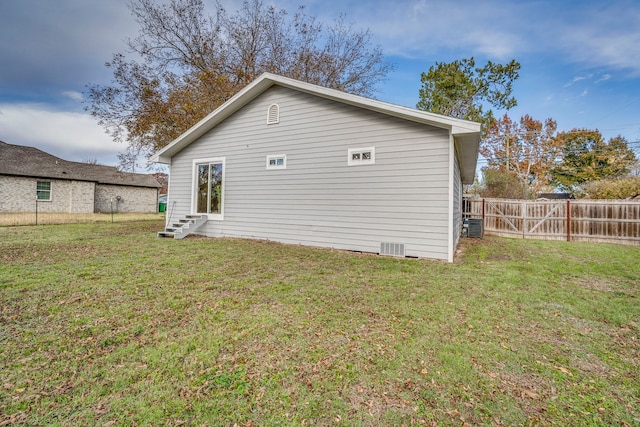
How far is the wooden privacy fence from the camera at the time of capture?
1009 cm

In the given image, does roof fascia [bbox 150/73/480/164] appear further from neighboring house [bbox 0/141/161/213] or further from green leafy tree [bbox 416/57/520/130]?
green leafy tree [bbox 416/57/520/130]

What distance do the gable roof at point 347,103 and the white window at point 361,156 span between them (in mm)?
978

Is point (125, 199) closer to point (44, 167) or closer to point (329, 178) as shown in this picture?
point (44, 167)

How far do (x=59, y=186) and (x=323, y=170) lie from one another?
23.2m

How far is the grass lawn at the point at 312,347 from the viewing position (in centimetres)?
189

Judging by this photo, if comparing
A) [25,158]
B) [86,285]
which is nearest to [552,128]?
[86,285]

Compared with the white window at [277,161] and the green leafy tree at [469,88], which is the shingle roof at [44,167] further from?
the green leafy tree at [469,88]

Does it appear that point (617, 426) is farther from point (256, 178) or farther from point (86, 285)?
point (256, 178)

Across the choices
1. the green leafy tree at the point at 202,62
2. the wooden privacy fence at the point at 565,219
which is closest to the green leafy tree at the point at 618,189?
the wooden privacy fence at the point at 565,219

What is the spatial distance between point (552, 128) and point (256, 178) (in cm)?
3187

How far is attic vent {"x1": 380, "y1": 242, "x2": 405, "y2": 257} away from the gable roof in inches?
108

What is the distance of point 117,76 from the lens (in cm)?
1272

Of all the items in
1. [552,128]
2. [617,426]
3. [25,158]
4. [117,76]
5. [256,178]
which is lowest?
[617,426]

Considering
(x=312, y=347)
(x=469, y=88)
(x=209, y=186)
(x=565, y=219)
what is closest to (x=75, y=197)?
(x=209, y=186)
